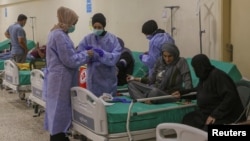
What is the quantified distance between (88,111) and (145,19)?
300cm

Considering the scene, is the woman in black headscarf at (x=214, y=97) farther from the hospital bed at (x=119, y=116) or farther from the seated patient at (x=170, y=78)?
the seated patient at (x=170, y=78)

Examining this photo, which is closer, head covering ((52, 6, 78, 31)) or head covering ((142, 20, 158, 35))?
head covering ((52, 6, 78, 31))

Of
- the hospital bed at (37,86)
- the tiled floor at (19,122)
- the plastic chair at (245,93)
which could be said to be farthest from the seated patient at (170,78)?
the hospital bed at (37,86)

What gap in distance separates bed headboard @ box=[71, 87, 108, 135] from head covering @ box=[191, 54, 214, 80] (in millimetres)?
908

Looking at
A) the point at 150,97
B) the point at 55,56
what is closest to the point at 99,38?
the point at 55,56

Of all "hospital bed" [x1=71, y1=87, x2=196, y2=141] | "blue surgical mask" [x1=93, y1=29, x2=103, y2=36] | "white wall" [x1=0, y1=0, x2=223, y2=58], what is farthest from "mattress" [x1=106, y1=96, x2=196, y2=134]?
"white wall" [x1=0, y1=0, x2=223, y2=58]

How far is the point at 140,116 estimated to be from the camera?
10.8 feet

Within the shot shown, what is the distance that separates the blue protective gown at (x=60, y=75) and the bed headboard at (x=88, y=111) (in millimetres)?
87

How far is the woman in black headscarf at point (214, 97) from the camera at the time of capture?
2932 millimetres

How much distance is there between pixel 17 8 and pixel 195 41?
7.95 m

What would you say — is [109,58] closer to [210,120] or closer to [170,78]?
[170,78]

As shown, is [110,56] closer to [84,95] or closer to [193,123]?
[84,95]

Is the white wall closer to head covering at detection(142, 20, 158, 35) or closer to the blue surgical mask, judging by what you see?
head covering at detection(142, 20, 158, 35)

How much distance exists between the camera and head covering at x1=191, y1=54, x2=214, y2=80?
306cm
